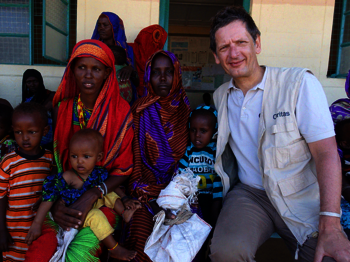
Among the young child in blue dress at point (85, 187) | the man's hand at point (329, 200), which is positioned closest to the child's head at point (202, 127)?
the young child in blue dress at point (85, 187)

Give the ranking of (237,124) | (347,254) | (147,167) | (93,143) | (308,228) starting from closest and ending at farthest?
(347,254) < (308,228) < (93,143) < (237,124) < (147,167)

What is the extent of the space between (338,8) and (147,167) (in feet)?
12.6

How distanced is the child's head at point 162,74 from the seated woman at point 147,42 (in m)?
0.97

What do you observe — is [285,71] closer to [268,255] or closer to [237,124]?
[237,124]

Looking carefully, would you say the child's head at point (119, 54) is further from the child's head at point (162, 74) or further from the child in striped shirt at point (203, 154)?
the child in striped shirt at point (203, 154)

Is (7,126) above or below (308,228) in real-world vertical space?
above

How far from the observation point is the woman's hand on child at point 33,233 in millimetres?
1774

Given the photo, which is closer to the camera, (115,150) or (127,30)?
(115,150)

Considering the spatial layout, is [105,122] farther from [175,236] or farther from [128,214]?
[175,236]

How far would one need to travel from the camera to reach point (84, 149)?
1.89 meters

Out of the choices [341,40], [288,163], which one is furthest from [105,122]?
[341,40]

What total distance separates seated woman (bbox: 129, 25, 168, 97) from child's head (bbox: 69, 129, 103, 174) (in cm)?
166

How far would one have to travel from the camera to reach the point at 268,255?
2957mm

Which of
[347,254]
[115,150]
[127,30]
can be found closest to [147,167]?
[115,150]
